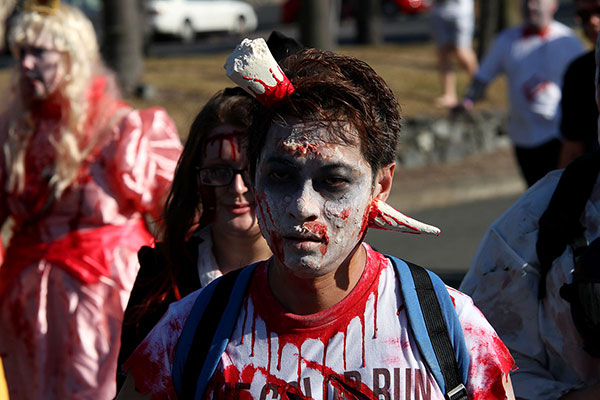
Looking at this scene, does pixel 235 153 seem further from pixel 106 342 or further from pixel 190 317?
pixel 106 342

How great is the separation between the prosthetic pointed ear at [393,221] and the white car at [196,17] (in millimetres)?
22371

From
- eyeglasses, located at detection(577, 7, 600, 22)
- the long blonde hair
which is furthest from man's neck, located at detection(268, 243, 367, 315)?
eyeglasses, located at detection(577, 7, 600, 22)

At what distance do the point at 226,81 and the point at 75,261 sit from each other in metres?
9.31

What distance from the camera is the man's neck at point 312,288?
2162mm

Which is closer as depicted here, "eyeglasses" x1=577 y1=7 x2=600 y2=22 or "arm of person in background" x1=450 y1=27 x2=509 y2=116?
"eyeglasses" x1=577 y1=7 x2=600 y2=22

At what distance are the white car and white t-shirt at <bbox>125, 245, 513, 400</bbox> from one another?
73.7 ft

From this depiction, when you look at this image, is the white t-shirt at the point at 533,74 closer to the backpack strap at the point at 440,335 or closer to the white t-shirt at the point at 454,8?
the backpack strap at the point at 440,335

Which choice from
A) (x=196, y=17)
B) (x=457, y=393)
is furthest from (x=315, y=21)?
(x=196, y=17)

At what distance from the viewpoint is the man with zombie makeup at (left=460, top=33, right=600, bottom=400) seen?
2.52m

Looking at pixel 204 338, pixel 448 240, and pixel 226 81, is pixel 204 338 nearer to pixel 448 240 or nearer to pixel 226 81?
pixel 448 240

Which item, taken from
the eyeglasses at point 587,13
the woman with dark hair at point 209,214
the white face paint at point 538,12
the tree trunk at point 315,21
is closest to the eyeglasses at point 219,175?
the woman with dark hair at point 209,214

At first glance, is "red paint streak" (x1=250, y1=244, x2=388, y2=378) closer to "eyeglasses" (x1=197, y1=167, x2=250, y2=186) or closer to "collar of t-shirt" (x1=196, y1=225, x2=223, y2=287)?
"collar of t-shirt" (x1=196, y1=225, x2=223, y2=287)

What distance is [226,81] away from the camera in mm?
13578

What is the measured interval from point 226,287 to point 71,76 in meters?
2.69
